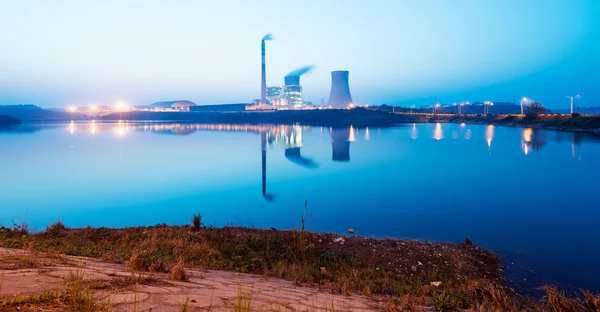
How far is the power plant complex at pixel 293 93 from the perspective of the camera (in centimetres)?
15362

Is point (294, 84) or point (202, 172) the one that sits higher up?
point (294, 84)

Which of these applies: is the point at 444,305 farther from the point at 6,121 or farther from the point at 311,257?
the point at 6,121

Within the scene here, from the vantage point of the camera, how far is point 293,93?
188m

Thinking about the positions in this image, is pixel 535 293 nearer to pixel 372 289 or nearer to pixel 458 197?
pixel 372 289

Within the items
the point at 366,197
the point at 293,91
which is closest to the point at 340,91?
the point at 293,91

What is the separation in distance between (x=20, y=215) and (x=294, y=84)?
180 meters

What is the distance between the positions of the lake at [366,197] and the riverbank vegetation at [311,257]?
1.37 meters

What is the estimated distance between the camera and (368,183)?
69.4ft

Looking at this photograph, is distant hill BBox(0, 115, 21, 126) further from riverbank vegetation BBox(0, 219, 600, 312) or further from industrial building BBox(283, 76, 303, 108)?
riverbank vegetation BBox(0, 219, 600, 312)

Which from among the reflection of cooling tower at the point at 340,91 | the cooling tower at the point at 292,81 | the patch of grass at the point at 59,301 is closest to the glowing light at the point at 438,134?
the patch of grass at the point at 59,301

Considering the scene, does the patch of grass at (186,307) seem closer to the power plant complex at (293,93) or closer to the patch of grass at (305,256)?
the patch of grass at (305,256)

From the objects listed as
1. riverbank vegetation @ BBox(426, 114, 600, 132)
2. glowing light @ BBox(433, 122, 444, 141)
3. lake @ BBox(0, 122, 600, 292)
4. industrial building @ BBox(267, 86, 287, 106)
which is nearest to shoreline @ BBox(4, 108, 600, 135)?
riverbank vegetation @ BBox(426, 114, 600, 132)

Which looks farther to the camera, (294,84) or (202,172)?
(294,84)

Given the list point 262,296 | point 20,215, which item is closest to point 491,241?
point 262,296
